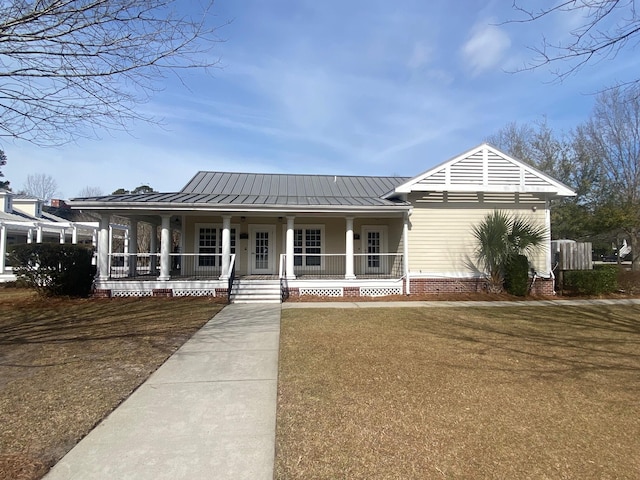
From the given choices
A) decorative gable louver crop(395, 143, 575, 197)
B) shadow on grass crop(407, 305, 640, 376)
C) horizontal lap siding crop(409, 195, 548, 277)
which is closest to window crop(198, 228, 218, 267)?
horizontal lap siding crop(409, 195, 548, 277)

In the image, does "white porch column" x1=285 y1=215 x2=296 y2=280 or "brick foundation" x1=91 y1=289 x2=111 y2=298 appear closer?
"brick foundation" x1=91 y1=289 x2=111 y2=298

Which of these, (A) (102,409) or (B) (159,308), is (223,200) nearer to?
(B) (159,308)

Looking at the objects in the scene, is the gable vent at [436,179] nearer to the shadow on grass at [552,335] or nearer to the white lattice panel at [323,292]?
the white lattice panel at [323,292]

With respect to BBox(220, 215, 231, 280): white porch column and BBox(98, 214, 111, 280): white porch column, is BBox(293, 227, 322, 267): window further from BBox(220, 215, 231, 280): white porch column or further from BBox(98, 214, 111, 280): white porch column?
BBox(98, 214, 111, 280): white porch column

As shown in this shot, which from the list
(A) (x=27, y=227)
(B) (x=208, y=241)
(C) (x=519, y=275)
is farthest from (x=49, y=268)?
(C) (x=519, y=275)

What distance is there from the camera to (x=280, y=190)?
57.2 ft

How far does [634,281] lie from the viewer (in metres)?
14.5

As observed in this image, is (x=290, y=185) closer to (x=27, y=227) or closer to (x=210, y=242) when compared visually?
(x=210, y=242)

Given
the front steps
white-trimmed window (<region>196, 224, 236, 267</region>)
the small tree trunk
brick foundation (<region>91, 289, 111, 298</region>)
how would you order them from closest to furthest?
the front steps, brick foundation (<region>91, 289, 111, 298</region>), white-trimmed window (<region>196, 224, 236, 267</region>), the small tree trunk

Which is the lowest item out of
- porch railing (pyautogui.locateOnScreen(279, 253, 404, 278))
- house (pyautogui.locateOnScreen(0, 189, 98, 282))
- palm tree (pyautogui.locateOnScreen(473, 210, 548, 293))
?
porch railing (pyautogui.locateOnScreen(279, 253, 404, 278))

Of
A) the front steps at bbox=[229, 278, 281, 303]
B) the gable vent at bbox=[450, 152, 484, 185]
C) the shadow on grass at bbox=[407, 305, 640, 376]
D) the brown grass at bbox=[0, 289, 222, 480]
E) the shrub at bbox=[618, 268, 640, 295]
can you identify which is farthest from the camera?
the shrub at bbox=[618, 268, 640, 295]

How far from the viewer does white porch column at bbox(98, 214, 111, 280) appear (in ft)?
42.2

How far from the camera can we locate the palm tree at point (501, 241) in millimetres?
13125

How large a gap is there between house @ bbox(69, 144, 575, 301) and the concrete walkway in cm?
715
